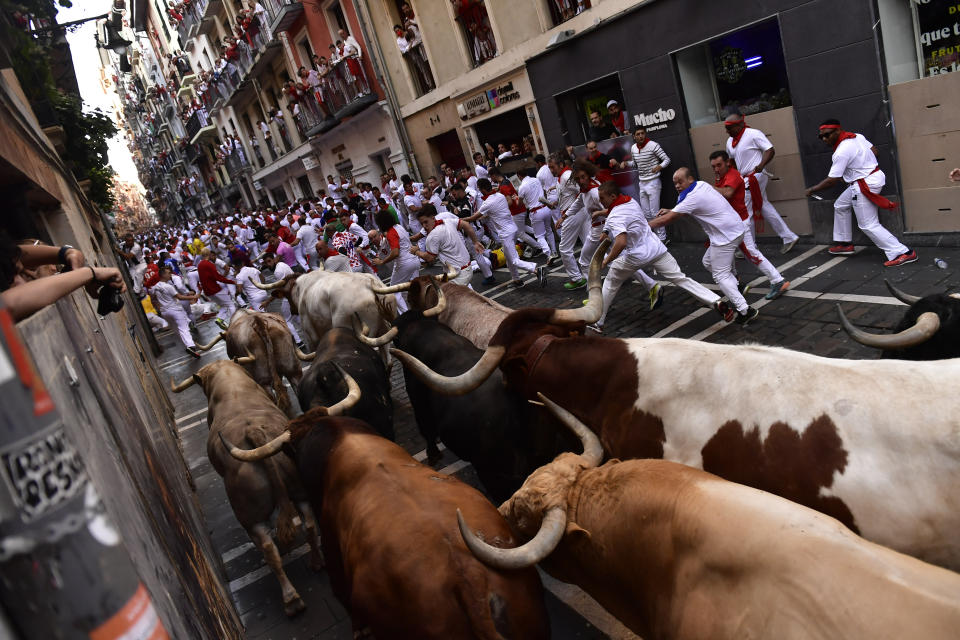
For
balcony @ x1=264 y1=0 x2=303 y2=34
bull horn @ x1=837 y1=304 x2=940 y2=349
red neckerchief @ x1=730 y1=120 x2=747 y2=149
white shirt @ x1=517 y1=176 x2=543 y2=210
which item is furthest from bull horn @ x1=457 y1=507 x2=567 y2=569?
balcony @ x1=264 y1=0 x2=303 y2=34

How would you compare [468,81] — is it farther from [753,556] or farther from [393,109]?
[753,556]

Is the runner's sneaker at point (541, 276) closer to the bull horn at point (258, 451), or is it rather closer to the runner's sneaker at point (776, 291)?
the runner's sneaker at point (776, 291)

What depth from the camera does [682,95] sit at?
1164 cm

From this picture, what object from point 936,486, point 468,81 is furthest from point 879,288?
point 468,81

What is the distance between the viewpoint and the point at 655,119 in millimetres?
12289

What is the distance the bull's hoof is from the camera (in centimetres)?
489

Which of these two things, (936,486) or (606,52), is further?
(606,52)

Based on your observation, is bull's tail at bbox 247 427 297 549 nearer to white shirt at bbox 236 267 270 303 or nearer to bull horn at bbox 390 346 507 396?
bull horn at bbox 390 346 507 396

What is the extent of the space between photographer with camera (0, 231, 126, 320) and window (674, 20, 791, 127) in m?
10.3

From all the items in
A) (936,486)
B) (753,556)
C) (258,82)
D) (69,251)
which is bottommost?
(936,486)

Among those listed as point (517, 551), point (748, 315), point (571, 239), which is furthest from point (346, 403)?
point (571, 239)

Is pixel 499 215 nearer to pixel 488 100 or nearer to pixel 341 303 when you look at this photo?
pixel 341 303

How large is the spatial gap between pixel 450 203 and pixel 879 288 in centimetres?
1131

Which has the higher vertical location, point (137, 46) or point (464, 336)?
point (137, 46)
